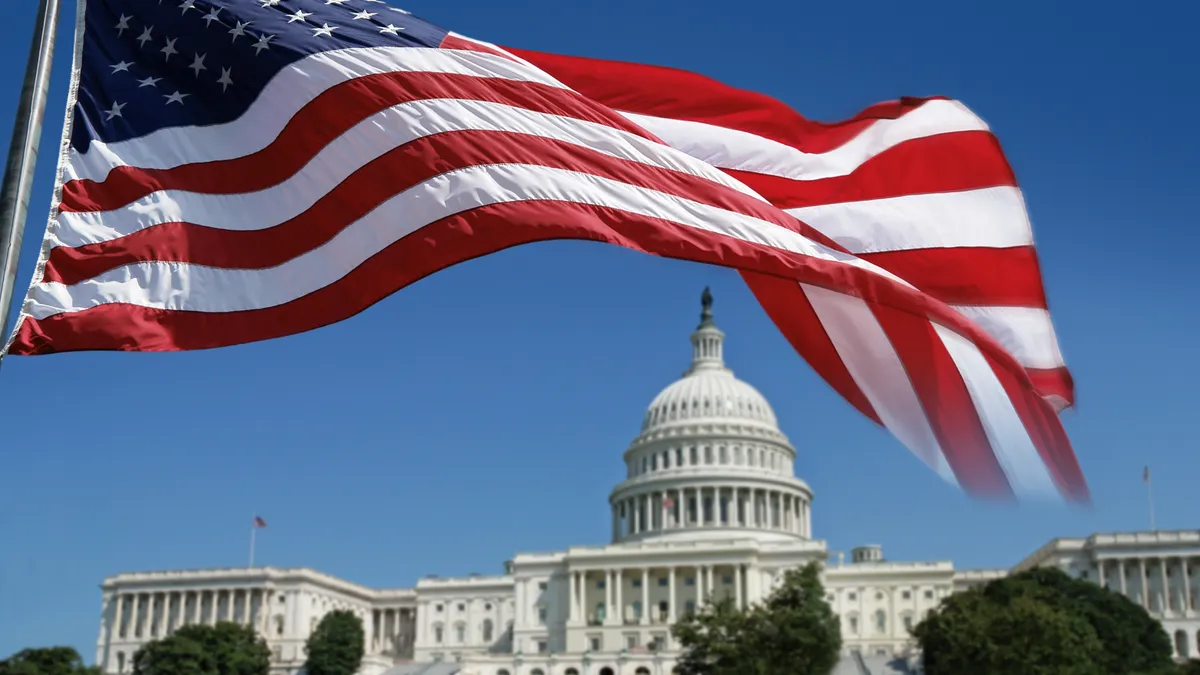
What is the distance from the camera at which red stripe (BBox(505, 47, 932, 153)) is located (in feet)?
56.9

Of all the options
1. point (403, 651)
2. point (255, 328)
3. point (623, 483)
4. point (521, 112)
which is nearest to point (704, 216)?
point (521, 112)

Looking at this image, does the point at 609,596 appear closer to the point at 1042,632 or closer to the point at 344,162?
the point at 1042,632

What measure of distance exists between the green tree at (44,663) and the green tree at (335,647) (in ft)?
103

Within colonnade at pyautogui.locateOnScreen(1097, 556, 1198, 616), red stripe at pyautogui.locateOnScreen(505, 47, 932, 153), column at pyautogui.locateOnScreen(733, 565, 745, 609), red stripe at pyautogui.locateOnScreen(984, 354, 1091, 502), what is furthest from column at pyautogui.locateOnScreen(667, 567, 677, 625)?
red stripe at pyautogui.locateOnScreen(984, 354, 1091, 502)

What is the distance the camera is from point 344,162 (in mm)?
15078

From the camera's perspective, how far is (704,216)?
1511 centimetres

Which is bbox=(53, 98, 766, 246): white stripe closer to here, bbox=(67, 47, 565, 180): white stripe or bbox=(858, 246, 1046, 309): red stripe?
bbox=(67, 47, 565, 180): white stripe

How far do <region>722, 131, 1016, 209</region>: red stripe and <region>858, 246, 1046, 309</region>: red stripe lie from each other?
0.95 meters

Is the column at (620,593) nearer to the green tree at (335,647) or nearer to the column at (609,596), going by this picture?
the column at (609,596)

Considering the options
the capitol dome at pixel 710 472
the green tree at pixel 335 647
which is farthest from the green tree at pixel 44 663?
the capitol dome at pixel 710 472

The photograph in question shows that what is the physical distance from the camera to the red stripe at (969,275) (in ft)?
58.3

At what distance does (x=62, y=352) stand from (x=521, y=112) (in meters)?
5.59

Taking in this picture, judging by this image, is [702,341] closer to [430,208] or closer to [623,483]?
[623,483]

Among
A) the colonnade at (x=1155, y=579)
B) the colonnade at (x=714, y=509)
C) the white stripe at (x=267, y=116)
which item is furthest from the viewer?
the colonnade at (x=714, y=509)
